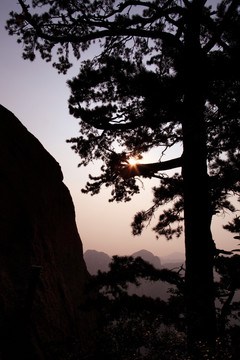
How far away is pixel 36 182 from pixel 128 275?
4503 millimetres

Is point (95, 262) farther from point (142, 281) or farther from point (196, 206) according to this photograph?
point (196, 206)

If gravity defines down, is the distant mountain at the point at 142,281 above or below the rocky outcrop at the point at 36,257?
below

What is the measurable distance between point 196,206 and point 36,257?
4272mm

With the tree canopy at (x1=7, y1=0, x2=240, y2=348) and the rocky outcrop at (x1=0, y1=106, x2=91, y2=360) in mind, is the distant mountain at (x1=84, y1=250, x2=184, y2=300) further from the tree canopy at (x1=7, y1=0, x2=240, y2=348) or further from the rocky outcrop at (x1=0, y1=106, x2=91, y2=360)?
the tree canopy at (x1=7, y1=0, x2=240, y2=348)

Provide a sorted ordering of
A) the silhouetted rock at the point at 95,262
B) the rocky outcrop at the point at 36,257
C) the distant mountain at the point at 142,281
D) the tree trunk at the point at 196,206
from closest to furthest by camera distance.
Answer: the tree trunk at the point at 196,206
the rocky outcrop at the point at 36,257
the distant mountain at the point at 142,281
the silhouetted rock at the point at 95,262

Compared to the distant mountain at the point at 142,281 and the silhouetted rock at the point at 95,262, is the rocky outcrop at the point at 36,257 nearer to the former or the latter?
the distant mountain at the point at 142,281

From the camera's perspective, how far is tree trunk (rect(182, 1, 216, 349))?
3.98m

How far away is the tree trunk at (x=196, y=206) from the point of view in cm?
398

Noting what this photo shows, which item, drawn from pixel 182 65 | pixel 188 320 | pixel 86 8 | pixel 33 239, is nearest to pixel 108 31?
pixel 86 8

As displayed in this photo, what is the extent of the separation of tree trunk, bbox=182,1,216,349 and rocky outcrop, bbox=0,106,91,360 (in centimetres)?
206

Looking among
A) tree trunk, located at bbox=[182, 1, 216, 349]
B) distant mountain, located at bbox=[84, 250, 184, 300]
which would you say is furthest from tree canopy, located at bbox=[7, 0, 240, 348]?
distant mountain, located at bbox=[84, 250, 184, 300]

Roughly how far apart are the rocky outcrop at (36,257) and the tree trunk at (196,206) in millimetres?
2062

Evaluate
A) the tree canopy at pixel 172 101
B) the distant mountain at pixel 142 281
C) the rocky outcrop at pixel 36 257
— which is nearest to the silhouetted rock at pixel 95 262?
the distant mountain at pixel 142 281

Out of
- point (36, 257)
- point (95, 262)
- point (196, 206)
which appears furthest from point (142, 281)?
point (196, 206)
